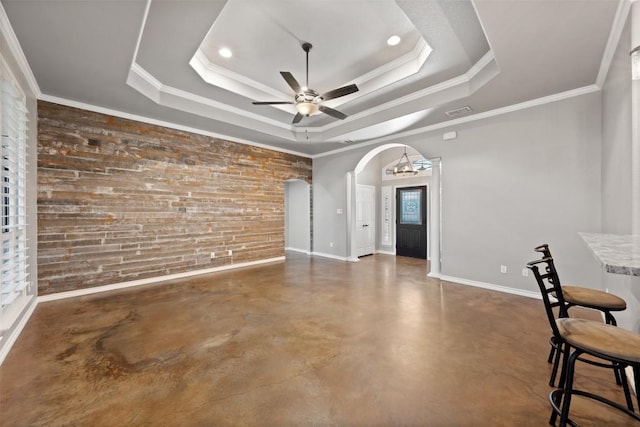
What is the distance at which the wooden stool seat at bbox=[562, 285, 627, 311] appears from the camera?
1922mm

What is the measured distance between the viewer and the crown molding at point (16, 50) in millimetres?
2370

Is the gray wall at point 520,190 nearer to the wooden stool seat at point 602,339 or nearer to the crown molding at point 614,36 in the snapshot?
the crown molding at point 614,36

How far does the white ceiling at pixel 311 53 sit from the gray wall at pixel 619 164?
0.96ft

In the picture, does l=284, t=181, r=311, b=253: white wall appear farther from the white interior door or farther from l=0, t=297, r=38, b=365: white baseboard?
l=0, t=297, r=38, b=365: white baseboard

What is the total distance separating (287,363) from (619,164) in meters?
3.83

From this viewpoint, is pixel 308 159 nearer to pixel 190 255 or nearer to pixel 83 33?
pixel 190 255

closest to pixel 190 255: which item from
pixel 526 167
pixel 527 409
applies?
pixel 527 409

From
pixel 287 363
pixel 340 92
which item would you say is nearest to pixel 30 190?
pixel 287 363

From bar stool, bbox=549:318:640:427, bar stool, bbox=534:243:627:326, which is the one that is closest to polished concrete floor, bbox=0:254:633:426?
bar stool, bbox=549:318:640:427

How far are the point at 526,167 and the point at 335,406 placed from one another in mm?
4336

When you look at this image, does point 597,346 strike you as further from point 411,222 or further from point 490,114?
point 411,222

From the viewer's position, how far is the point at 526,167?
4.19m

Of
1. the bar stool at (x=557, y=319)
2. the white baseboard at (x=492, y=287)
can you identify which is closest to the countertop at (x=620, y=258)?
the bar stool at (x=557, y=319)

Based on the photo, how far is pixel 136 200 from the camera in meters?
4.77
